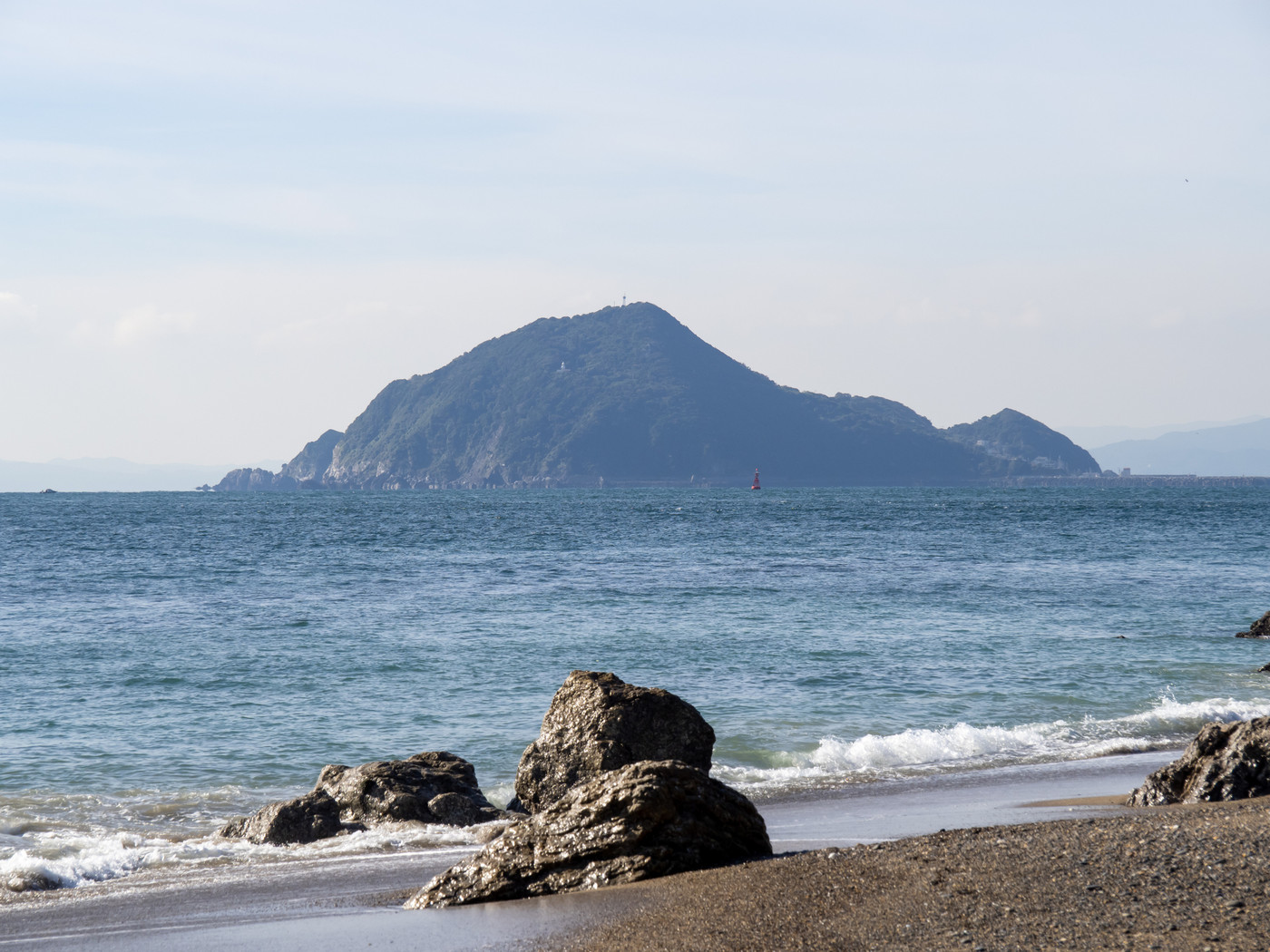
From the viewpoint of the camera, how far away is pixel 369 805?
1000 cm

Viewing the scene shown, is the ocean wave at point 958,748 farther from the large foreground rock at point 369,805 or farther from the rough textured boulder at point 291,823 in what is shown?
the rough textured boulder at point 291,823

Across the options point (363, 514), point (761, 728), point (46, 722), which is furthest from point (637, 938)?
point (363, 514)

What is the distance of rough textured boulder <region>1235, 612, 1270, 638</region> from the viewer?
22092 millimetres

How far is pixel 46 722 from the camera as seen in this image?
14602 millimetres

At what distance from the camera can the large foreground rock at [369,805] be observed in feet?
31.4

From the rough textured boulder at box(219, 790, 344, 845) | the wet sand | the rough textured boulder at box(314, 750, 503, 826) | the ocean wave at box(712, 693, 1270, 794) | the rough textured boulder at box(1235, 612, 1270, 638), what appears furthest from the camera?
the rough textured boulder at box(1235, 612, 1270, 638)

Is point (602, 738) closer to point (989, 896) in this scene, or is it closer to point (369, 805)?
point (369, 805)

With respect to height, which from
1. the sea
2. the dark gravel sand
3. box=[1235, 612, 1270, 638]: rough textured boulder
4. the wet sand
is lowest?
box=[1235, 612, 1270, 638]: rough textured boulder

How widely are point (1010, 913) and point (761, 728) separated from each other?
29.1 ft

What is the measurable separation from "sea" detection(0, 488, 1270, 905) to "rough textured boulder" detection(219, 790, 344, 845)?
273 millimetres

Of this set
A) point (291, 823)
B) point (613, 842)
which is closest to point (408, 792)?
point (291, 823)

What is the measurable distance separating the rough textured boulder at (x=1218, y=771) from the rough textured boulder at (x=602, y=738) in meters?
3.93

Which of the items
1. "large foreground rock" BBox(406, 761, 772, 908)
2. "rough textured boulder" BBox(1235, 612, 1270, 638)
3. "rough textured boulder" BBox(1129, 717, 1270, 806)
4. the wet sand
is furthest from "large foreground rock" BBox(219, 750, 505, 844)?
"rough textured boulder" BBox(1235, 612, 1270, 638)

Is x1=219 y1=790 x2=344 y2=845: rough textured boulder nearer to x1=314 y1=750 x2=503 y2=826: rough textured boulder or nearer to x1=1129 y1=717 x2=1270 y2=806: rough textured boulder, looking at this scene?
x1=314 y1=750 x2=503 y2=826: rough textured boulder
